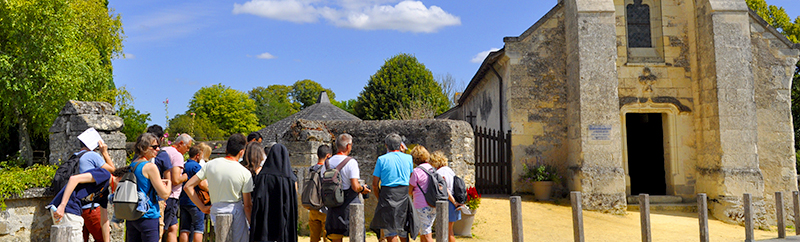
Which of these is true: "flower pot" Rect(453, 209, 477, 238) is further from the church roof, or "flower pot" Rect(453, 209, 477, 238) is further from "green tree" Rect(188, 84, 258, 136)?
"green tree" Rect(188, 84, 258, 136)

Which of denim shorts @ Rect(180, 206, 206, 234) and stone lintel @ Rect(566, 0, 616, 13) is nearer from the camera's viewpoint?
denim shorts @ Rect(180, 206, 206, 234)

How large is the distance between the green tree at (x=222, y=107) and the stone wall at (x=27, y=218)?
40.9m

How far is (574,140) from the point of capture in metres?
11.7

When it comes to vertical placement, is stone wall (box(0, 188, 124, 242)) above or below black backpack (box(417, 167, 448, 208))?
below

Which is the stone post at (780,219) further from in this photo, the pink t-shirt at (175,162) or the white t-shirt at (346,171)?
the pink t-shirt at (175,162)

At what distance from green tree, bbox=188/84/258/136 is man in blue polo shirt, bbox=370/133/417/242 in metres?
42.8

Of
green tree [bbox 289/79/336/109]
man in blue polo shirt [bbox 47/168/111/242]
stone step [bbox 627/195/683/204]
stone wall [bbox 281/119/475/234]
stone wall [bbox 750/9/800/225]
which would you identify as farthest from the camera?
green tree [bbox 289/79/336/109]

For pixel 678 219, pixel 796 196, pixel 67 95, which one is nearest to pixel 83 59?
pixel 67 95

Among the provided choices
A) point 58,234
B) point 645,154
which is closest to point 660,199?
point 645,154

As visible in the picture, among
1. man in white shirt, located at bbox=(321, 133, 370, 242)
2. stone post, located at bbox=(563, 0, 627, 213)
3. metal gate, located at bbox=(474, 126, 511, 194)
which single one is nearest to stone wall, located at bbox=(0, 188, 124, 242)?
man in white shirt, located at bbox=(321, 133, 370, 242)

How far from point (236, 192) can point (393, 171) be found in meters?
1.64

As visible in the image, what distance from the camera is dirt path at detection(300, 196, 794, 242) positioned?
8.84m

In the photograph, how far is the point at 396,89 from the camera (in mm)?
30828

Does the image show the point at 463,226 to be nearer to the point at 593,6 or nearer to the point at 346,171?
the point at 346,171
